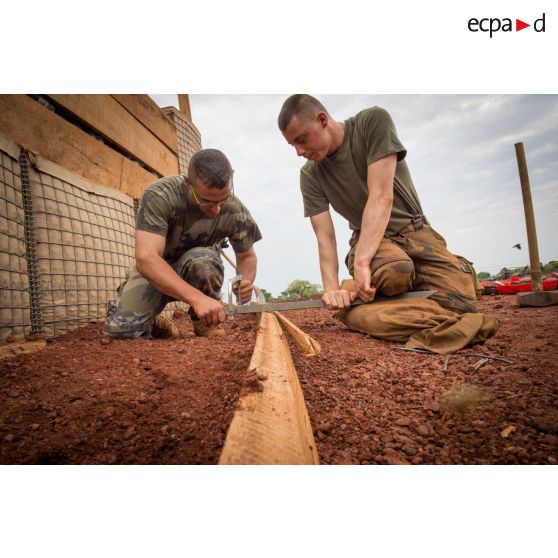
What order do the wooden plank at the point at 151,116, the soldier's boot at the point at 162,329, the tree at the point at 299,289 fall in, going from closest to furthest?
the soldier's boot at the point at 162,329 < the wooden plank at the point at 151,116 < the tree at the point at 299,289

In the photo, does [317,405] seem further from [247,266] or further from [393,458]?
[247,266]

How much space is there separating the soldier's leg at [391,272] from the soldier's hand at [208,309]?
2.71 ft

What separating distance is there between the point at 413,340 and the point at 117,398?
1.18m

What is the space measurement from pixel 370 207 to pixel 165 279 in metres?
1.15

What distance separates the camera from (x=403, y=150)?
1688 mm

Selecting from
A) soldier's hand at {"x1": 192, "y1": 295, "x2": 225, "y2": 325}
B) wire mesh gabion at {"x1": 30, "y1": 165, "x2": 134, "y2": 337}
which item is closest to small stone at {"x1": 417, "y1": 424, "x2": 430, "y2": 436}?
soldier's hand at {"x1": 192, "y1": 295, "x2": 225, "y2": 325}

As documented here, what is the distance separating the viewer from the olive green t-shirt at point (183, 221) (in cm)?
180

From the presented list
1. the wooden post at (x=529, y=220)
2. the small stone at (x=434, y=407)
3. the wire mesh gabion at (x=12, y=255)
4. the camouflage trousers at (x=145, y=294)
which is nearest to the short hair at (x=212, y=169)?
the camouflage trousers at (x=145, y=294)

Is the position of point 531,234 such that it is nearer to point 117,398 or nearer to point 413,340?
point 413,340

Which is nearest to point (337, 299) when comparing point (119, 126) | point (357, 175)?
point (357, 175)

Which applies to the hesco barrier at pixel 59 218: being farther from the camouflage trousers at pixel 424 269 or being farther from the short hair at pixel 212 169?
the camouflage trousers at pixel 424 269

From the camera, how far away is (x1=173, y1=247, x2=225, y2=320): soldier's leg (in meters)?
1.99

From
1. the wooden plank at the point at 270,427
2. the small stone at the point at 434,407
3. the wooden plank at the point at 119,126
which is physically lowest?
the small stone at the point at 434,407

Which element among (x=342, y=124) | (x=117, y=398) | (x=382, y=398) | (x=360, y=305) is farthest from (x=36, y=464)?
(x=342, y=124)
